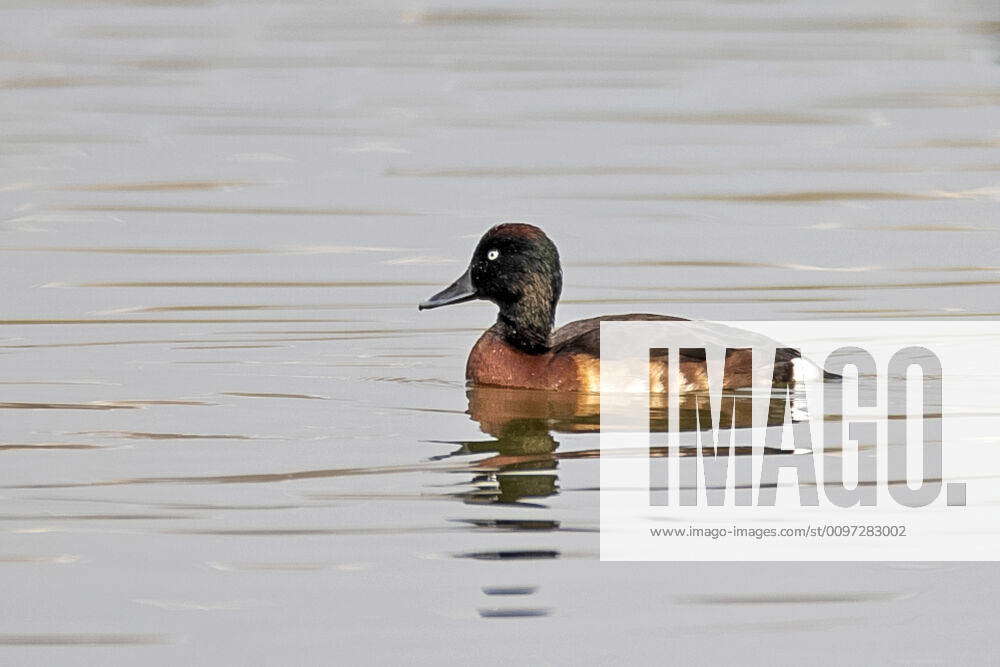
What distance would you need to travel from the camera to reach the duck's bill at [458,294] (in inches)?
428

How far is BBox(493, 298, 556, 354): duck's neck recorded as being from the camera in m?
10.7

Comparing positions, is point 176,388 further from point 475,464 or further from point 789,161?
point 789,161

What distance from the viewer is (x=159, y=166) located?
51.5 ft

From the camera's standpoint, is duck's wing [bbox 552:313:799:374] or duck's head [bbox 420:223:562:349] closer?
duck's wing [bbox 552:313:799:374]

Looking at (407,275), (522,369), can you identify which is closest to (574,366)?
(522,369)

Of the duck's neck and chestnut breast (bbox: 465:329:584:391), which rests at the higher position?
the duck's neck

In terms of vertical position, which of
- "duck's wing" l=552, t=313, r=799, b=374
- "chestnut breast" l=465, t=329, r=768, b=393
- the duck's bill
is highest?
the duck's bill

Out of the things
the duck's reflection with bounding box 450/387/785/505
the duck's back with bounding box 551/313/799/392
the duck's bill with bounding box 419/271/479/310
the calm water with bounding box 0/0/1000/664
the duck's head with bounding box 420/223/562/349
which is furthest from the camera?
the duck's bill with bounding box 419/271/479/310

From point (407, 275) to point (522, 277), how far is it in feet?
7.53

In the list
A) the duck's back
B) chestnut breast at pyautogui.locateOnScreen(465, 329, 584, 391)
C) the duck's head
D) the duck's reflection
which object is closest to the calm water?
the duck's reflection

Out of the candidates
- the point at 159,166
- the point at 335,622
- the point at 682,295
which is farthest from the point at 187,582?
the point at 159,166

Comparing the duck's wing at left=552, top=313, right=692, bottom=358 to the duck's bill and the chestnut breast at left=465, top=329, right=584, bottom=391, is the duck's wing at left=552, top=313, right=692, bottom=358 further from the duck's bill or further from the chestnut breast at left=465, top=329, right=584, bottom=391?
the duck's bill

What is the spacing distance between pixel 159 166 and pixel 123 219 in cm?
149

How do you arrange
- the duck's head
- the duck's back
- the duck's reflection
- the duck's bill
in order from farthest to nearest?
1. the duck's bill
2. the duck's head
3. the duck's back
4. the duck's reflection
